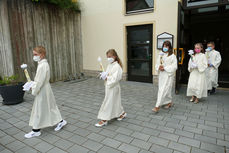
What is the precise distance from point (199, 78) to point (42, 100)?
422 cm

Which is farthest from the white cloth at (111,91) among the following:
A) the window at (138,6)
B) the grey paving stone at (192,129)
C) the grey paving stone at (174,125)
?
the window at (138,6)

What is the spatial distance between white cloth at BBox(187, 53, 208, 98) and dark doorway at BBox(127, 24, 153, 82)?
2.54 metres

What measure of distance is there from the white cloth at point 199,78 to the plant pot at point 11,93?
16.7ft

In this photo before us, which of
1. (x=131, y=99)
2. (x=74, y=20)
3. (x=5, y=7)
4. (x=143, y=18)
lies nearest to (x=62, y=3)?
(x=74, y=20)

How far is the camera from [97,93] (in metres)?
6.11

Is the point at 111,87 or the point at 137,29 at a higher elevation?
the point at 137,29

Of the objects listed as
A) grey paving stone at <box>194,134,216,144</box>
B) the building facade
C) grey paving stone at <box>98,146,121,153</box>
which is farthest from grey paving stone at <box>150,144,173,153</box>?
the building facade

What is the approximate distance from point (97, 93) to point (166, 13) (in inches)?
162

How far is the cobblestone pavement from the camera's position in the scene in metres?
2.79

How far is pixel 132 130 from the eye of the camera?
337 cm

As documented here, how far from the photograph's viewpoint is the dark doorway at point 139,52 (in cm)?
733

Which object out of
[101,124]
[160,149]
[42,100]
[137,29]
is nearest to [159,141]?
[160,149]

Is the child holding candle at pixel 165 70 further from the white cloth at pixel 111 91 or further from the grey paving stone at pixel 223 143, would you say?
the grey paving stone at pixel 223 143

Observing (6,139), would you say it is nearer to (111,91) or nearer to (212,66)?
(111,91)
